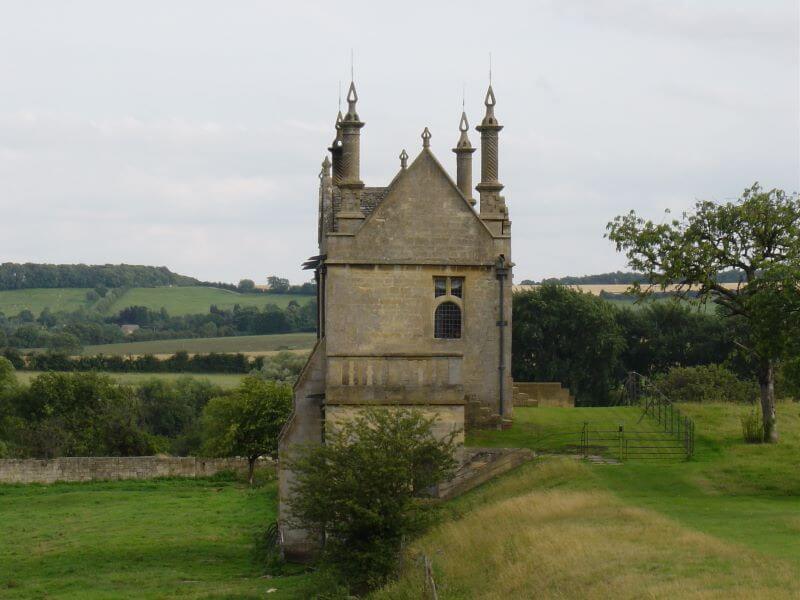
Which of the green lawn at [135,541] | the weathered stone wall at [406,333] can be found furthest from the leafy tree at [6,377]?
the weathered stone wall at [406,333]

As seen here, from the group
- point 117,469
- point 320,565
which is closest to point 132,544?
point 320,565

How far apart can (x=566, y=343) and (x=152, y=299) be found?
11468 cm

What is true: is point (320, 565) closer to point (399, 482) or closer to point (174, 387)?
point (399, 482)

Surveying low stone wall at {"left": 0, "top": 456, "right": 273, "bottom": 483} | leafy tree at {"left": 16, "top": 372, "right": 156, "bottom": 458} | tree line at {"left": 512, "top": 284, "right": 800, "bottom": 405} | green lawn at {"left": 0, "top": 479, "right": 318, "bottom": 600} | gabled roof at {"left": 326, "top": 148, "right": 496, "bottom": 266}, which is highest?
gabled roof at {"left": 326, "top": 148, "right": 496, "bottom": 266}

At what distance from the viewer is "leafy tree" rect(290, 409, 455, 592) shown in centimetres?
2856

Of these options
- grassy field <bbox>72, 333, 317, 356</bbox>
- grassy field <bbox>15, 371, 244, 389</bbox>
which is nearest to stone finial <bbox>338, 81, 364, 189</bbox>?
grassy field <bbox>15, 371, 244, 389</bbox>

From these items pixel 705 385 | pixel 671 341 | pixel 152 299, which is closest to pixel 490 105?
pixel 705 385

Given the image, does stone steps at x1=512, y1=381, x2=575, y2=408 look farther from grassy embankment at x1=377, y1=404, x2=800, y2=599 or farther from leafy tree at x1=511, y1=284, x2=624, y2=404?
leafy tree at x1=511, y1=284, x2=624, y2=404

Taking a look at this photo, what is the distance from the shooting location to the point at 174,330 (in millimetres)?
158625

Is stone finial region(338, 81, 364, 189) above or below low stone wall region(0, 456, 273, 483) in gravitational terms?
above

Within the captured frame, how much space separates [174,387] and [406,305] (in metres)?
63.6

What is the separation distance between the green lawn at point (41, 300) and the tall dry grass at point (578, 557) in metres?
151

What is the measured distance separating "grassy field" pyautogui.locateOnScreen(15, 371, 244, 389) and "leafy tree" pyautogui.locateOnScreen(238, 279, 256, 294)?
72.8 metres

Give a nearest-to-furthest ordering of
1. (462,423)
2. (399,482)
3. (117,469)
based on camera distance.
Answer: (399,482)
(462,423)
(117,469)
